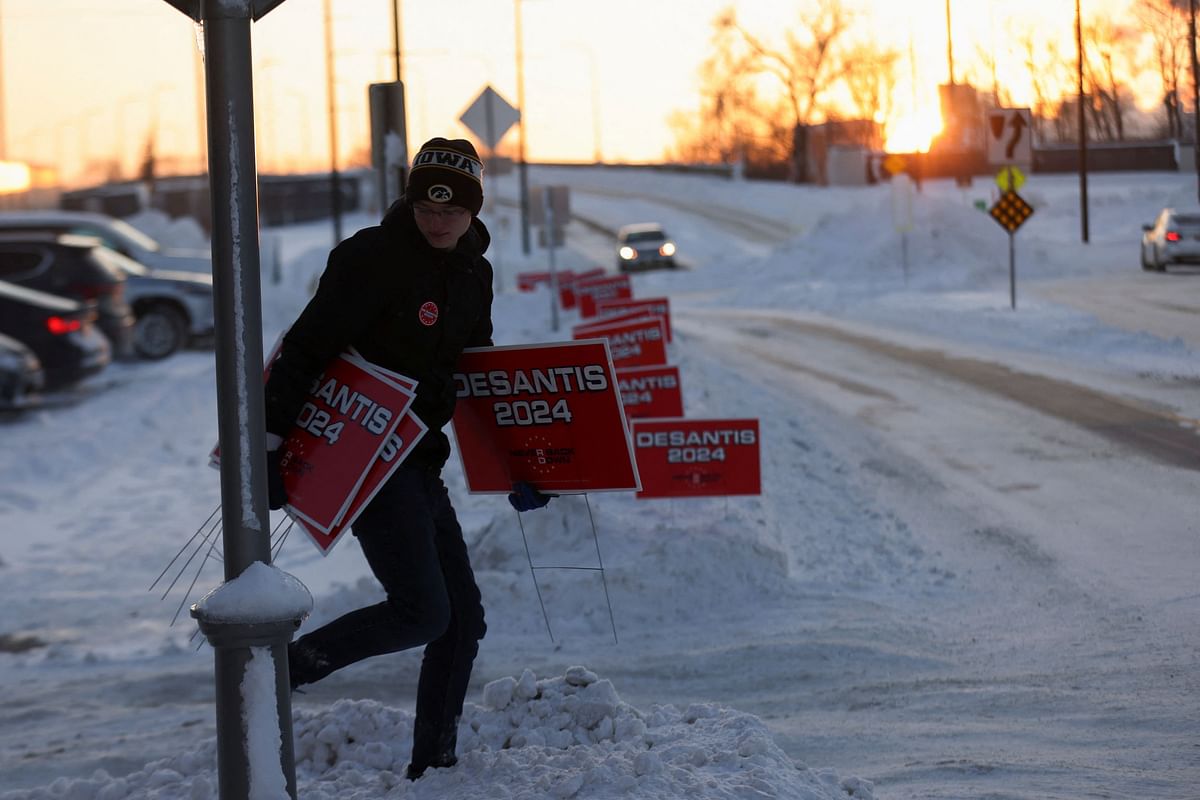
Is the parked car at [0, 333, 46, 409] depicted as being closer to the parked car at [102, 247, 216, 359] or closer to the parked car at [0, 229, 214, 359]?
the parked car at [0, 229, 214, 359]

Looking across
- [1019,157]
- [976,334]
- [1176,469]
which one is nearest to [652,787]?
[1176,469]

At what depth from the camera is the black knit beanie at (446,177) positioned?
13.1 ft

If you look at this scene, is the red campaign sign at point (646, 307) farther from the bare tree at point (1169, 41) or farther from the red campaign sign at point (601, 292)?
the bare tree at point (1169, 41)

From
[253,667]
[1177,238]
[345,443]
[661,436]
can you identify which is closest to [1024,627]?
[661,436]

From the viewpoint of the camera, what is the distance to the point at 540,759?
4.22 m

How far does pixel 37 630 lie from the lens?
7.81m

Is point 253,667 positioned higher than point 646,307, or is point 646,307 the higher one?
point 646,307

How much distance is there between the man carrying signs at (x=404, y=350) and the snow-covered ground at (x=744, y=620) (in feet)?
1.60

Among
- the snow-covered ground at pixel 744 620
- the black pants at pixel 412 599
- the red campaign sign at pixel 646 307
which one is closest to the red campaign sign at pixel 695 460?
the snow-covered ground at pixel 744 620

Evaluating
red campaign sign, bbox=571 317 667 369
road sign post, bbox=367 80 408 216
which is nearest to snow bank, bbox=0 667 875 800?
red campaign sign, bbox=571 317 667 369

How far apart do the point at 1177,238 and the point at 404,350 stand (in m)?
28.1

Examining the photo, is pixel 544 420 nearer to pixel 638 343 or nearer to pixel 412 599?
pixel 412 599

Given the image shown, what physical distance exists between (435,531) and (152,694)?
2.78 metres

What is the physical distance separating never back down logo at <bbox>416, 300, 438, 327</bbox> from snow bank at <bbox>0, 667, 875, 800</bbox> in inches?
49.7
